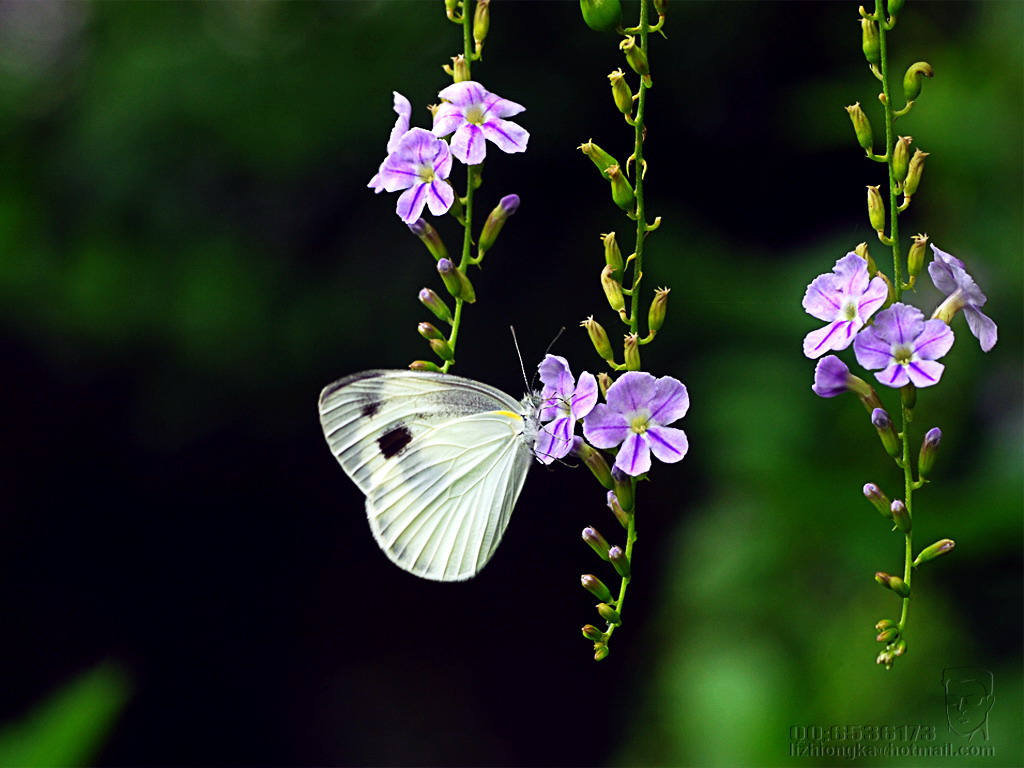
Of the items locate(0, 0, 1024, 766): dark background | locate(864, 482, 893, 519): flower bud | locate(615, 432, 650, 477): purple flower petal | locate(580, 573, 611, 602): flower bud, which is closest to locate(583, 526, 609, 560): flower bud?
locate(580, 573, 611, 602): flower bud

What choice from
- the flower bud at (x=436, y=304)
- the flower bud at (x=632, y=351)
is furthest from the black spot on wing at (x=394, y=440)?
the flower bud at (x=632, y=351)

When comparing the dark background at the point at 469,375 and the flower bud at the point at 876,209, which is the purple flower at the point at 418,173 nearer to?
the flower bud at the point at 876,209

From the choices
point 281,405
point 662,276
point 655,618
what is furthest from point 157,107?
point 655,618

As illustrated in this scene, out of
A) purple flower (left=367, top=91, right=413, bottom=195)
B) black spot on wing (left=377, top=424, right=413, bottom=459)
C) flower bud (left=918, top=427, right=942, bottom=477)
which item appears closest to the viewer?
flower bud (left=918, top=427, right=942, bottom=477)

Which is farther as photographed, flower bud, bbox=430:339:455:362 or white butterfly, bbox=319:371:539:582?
white butterfly, bbox=319:371:539:582

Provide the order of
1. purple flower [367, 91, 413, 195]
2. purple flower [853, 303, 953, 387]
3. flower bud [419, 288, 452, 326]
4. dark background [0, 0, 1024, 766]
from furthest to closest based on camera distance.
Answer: dark background [0, 0, 1024, 766]
flower bud [419, 288, 452, 326]
purple flower [367, 91, 413, 195]
purple flower [853, 303, 953, 387]

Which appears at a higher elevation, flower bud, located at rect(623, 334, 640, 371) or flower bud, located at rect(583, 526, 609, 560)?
flower bud, located at rect(623, 334, 640, 371)

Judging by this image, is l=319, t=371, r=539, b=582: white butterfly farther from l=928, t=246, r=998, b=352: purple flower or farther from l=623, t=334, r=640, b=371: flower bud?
l=928, t=246, r=998, b=352: purple flower
